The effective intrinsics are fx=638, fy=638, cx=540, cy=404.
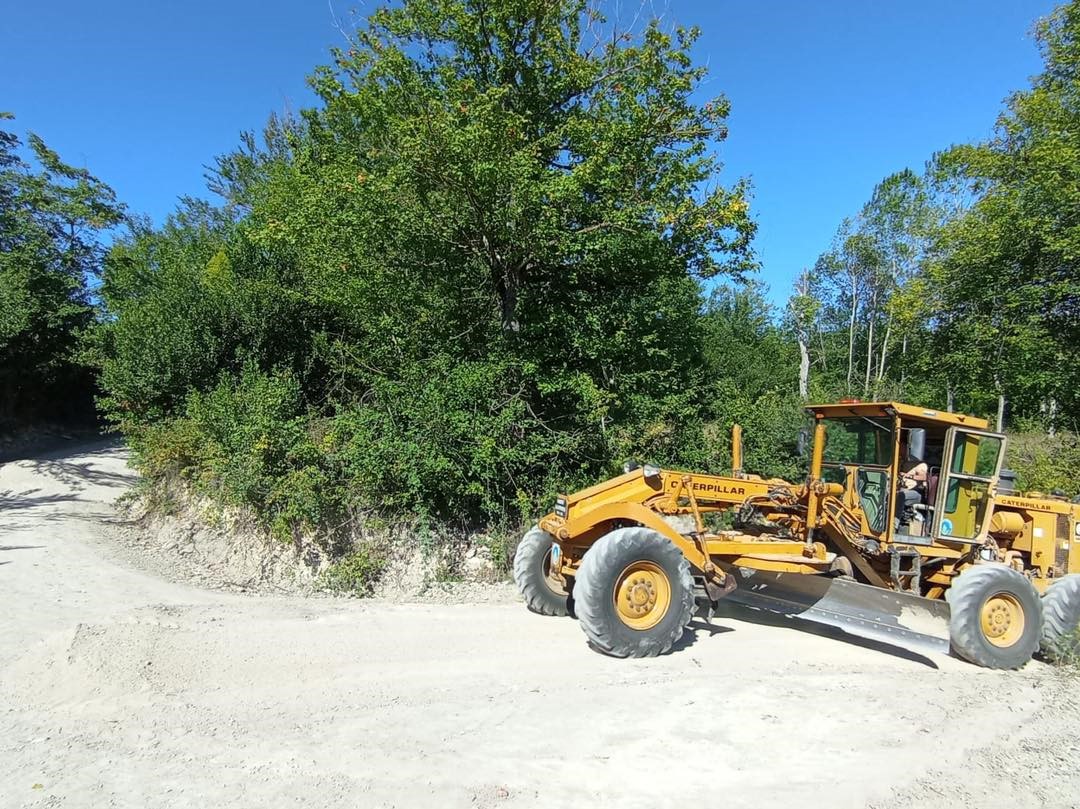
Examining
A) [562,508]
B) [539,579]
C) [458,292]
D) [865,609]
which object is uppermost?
[458,292]

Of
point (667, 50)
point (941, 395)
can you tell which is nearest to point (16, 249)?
point (667, 50)

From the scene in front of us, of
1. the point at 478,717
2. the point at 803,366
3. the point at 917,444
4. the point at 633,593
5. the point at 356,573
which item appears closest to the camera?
the point at 478,717

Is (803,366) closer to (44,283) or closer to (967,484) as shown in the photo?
(967,484)

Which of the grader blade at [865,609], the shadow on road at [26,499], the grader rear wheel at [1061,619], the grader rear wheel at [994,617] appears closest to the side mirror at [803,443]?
the grader blade at [865,609]

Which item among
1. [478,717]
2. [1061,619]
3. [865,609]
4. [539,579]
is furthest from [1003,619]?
[478,717]

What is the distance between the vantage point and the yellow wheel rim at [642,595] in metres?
6.21

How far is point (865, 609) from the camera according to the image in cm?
691

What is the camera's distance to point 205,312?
1320cm

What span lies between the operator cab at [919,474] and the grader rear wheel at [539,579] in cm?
348

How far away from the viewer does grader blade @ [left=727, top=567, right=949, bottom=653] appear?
6.56 metres

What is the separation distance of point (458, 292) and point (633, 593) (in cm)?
769

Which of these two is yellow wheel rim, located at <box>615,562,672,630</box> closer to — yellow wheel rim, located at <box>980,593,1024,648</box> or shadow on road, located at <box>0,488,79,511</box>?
yellow wheel rim, located at <box>980,593,1024,648</box>

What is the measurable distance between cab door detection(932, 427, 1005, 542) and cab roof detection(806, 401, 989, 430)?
0.10 metres

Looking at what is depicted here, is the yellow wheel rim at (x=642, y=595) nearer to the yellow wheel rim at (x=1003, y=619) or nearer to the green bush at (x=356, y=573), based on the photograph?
the yellow wheel rim at (x=1003, y=619)
